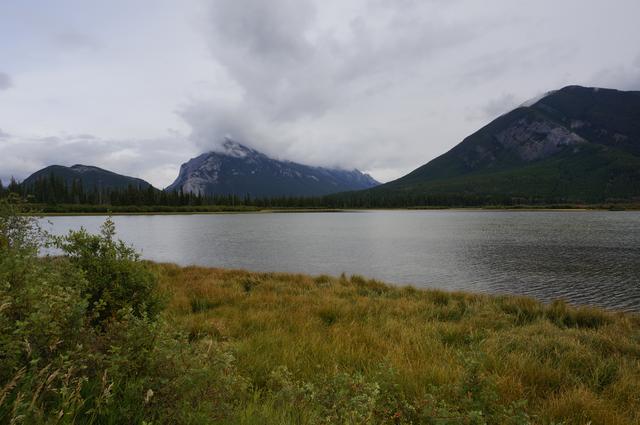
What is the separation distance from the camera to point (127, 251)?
7.18 meters

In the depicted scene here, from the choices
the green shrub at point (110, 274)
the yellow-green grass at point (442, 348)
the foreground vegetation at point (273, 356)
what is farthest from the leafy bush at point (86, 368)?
the green shrub at point (110, 274)

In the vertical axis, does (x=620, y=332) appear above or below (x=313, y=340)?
below

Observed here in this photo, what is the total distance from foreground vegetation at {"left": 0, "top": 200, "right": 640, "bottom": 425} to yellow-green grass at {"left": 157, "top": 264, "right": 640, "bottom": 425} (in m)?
0.04

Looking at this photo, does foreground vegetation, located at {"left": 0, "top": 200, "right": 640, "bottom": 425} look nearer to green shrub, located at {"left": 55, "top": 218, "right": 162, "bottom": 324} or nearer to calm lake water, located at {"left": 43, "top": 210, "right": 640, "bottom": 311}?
green shrub, located at {"left": 55, "top": 218, "right": 162, "bottom": 324}

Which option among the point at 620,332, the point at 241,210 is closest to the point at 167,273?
the point at 620,332

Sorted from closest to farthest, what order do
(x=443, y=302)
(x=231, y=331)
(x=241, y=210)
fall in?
(x=231, y=331) < (x=443, y=302) < (x=241, y=210)

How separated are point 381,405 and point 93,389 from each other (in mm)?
3374

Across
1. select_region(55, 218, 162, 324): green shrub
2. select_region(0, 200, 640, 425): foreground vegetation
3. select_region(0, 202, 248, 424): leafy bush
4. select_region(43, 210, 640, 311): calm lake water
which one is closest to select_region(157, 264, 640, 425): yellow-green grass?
select_region(0, 200, 640, 425): foreground vegetation

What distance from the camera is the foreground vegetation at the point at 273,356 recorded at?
10.3 feet

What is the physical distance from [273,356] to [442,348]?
3.74m

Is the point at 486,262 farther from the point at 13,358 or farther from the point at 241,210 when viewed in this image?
the point at 241,210

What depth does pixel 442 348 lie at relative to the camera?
7289 mm

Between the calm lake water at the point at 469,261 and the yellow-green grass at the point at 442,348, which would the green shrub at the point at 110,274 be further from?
the calm lake water at the point at 469,261

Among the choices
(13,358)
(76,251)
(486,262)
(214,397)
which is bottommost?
(486,262)
